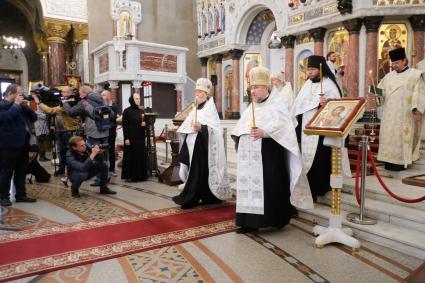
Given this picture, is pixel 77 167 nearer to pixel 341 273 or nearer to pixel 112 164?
pixel 112 164

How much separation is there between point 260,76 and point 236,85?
10.4 metres

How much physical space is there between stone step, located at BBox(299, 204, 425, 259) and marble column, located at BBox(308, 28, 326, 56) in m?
7.35

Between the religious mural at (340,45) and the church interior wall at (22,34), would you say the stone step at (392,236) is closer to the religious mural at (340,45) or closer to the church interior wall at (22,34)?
the religious mural at (340,45)

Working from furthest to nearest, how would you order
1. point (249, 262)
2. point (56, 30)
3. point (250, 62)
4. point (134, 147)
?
1. point (250, 62)
2. point (56, 30)
3. point (134, 147)
4. point (249, 262)

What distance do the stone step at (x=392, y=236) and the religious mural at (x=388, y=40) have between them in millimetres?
6666

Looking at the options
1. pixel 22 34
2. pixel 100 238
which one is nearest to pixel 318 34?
pixel 100 238

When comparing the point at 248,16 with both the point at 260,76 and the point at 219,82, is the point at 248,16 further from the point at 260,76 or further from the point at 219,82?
the point at 260,76

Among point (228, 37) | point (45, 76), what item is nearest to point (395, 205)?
point (228, 37)

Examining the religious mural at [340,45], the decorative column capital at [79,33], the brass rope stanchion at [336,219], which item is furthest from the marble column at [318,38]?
the decorative column capital at [79,33]

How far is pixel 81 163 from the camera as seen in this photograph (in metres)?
5.41

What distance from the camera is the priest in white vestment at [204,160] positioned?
187 inches

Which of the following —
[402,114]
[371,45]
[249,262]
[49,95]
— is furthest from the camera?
[371,45]

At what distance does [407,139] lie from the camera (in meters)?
4.94

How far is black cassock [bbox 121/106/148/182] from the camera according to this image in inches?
258
